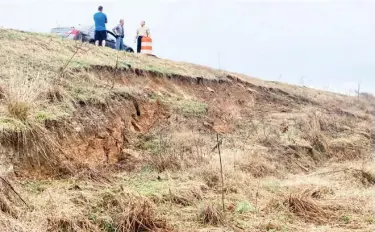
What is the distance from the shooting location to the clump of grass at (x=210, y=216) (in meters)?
5.54

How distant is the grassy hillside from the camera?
5.44 m

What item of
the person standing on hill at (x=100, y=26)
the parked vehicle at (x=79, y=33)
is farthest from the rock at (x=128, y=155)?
the parked vehicle at (x=79, y=33)

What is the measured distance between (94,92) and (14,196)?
336cm

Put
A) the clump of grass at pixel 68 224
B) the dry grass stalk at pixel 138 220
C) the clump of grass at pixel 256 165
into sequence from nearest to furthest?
the clump of grass at pixel 68 224, the dry grass stalk at pixel 138 220, the clump of grass at pixel 256 165

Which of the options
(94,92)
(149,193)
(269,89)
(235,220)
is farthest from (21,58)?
(269,89)

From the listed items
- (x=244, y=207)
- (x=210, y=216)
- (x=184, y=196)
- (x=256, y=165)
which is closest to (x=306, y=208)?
(x=244, y=207)

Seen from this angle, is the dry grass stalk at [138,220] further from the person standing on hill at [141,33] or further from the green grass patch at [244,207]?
the person standing on hill at [141,33]

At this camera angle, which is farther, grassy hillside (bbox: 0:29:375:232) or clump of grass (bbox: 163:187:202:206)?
clump of grass (bbox: 163:187:202:206)

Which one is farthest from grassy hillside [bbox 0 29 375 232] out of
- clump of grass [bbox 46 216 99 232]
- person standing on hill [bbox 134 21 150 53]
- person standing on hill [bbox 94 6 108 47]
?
person standing on hill [bbox 134 21 150 53]

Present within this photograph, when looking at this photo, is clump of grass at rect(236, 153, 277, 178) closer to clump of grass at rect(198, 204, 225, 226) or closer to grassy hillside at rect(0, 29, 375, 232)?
grassy hillside at rect(0, 29, 375, 232)

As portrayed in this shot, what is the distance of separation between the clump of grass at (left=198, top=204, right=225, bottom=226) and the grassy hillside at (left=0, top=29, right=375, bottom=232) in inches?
0.8

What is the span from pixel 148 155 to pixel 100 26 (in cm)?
596

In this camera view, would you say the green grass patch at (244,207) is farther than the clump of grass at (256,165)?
No

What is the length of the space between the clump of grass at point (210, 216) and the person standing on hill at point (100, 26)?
812 centimetres
